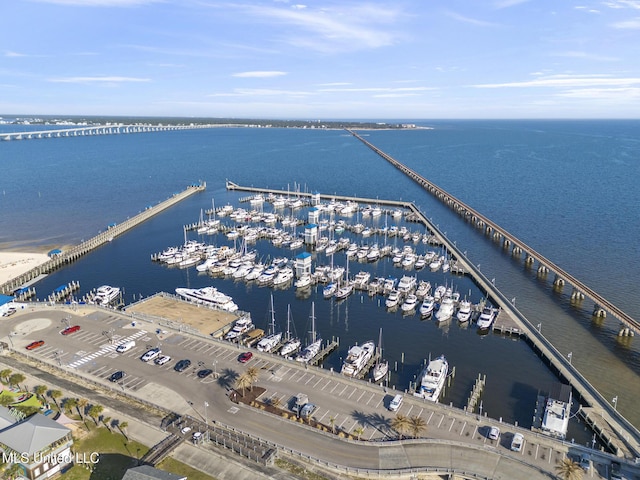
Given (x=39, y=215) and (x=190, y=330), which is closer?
(x=190, y=330)

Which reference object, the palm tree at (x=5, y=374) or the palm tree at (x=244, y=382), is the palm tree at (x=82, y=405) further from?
the palm tree at (x=244, y=382)

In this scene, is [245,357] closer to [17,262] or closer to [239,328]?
[239,328]

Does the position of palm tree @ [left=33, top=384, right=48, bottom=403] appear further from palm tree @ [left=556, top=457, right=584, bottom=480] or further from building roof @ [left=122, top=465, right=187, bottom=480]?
palm tree @ [left=556, top=457, right=584, bottom=480]

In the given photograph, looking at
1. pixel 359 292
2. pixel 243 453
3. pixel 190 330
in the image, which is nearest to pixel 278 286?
pixel 359 292

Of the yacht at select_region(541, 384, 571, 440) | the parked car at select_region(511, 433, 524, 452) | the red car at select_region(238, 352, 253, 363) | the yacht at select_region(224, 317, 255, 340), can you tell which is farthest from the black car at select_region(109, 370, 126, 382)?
the yacht at select_region(541, 384, 571, 440)

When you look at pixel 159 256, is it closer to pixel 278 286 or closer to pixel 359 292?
pixel 278 286
